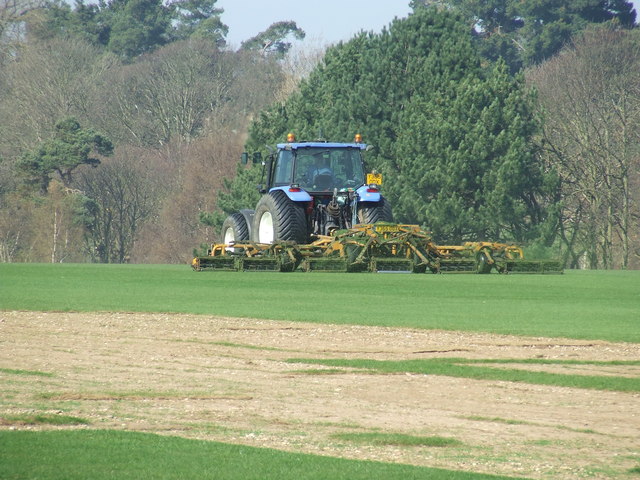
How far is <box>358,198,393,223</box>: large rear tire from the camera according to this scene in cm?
2614

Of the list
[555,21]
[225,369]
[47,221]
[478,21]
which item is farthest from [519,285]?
[478,21]

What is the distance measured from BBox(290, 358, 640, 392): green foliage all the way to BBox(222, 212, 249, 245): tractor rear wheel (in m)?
16.9

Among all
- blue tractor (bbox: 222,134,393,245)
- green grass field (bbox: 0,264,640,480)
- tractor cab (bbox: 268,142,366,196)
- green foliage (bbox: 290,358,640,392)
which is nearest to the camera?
green grass field (bbox: 0,264,640,480)

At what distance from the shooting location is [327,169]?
89.7 ft

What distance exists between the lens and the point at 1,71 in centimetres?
8319

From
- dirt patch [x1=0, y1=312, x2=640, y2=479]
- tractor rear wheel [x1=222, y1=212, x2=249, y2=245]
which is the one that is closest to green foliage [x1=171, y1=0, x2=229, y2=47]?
tractor rear wheel [x1=222, y1=212, x2=249, y2=245]

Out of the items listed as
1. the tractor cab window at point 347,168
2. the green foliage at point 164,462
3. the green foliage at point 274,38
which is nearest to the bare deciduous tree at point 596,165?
the tractor cab window at point 347,168

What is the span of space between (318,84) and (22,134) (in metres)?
31.4

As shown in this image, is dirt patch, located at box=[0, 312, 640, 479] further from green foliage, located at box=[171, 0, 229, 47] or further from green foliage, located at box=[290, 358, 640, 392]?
green foliage, located at box=[171, 0, 229, 47]

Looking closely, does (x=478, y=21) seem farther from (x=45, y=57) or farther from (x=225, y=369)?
(x=225, y=369)

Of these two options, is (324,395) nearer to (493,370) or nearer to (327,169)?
(493,370)

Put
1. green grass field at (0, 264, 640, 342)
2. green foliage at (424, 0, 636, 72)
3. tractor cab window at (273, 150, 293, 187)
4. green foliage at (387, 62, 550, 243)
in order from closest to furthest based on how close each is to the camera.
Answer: green grass field at (0, 264, 640, 342) → tractor cab window at (273, 150, 293, 187) → green foliage at (387, 62, 550, 243) → green foliage at (424, 0, 636, 72)

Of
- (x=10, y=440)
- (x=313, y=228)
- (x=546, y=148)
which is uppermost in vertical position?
(x=546, y=148)

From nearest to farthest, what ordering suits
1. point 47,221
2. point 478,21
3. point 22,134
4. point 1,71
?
point 47,221 → point 22,134 → point 1,71 → point 478,21
